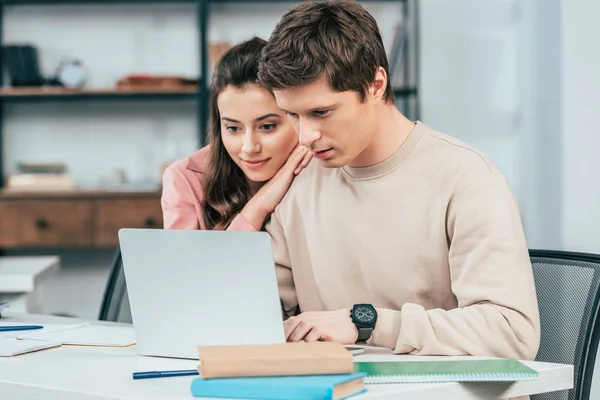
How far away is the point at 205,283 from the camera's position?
131 cm

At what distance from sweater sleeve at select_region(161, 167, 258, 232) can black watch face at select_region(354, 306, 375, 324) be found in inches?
25.0

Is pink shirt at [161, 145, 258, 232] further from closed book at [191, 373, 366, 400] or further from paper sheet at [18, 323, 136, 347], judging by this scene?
closed book at [191, 373, 366, 400]

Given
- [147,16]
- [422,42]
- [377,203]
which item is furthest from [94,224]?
[377,203]

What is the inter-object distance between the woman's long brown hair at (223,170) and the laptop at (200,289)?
2.00 ft

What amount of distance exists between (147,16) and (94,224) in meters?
1.06

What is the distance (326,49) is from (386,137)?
22 cm

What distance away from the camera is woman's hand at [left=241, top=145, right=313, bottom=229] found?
6.05 feet

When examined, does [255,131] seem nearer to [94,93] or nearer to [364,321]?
[364,321]

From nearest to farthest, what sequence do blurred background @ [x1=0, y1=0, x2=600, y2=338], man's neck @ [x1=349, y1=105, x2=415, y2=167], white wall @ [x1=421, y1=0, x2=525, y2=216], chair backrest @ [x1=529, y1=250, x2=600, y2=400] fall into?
chair backrest @ [x1=529, y1=250, x2=600, y2=400] < man's neck @ [x1=349, y1=105, x2=415, y2=167] < white wall @ [x1=421, y1=0, x2=525, y2=216] < blurred background @ [x1=0, y1=0, x2=600, y2=338]

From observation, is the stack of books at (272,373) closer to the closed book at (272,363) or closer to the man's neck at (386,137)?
the closed book at (272,363)

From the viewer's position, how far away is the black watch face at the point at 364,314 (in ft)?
4.64

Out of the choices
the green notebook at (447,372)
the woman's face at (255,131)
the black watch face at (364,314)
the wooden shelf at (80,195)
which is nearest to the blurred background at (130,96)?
the wooden shelf at (80,195)

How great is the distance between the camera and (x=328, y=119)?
1.54 m

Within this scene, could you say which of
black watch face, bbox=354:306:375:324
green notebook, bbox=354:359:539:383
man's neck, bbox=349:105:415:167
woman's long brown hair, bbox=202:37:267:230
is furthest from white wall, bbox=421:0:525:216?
green notebook, bbox=354:359:539:383
